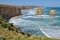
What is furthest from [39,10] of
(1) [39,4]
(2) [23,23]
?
(2) [23,23]

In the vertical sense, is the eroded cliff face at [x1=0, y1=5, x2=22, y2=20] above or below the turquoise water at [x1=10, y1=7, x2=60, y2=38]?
above

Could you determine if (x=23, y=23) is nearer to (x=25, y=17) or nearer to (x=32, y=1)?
(x=25, y=17)

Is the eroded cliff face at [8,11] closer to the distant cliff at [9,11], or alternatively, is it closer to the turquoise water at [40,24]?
the distant cliff at [9,11]

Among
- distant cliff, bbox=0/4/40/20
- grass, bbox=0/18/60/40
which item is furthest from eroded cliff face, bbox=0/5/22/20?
grass, bbox=0/18/60/40

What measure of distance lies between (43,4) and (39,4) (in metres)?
0.08

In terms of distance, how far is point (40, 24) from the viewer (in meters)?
4.10

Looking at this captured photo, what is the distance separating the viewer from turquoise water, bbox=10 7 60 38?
404cm

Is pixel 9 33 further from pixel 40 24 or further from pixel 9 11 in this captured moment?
pixel 40 24

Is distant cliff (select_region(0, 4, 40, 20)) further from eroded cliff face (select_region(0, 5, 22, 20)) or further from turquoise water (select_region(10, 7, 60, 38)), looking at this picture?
turquoise water (select_region(10, 7, 60, 38))

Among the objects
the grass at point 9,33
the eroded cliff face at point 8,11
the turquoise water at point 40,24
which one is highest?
the eroded cliff face at point 8,11

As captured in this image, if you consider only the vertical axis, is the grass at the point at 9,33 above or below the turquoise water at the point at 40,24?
below

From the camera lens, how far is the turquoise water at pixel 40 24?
4.04m

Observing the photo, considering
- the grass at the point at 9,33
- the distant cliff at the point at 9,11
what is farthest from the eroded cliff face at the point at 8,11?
the grass at the point at 9,33

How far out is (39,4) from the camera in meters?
4.10
